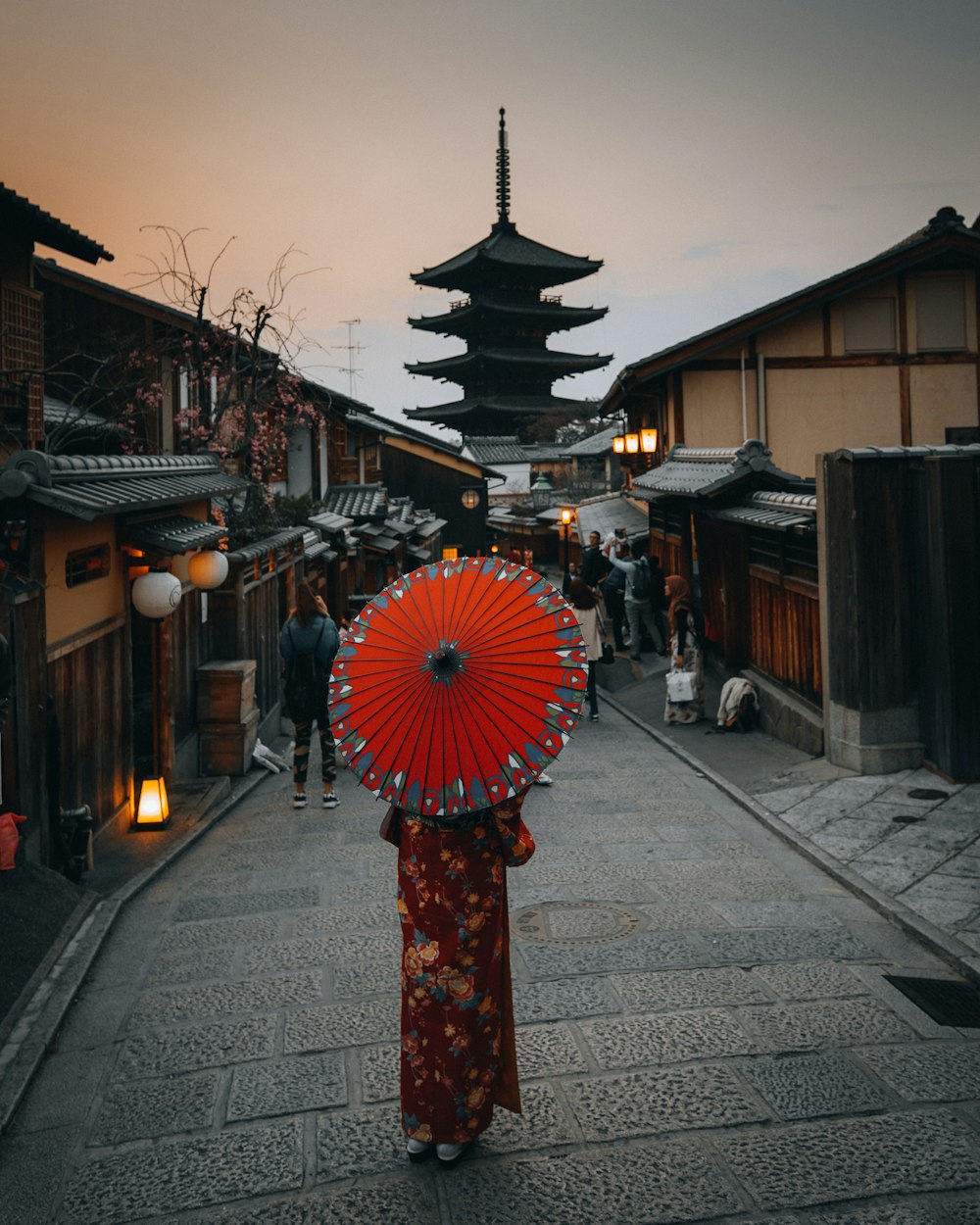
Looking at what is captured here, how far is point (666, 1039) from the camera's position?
4934 millimetres

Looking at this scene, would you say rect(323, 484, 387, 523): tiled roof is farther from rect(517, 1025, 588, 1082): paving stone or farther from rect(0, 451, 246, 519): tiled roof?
rect(517, 1025, 588, 1082): paving stone

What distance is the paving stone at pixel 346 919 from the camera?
21.5 ft

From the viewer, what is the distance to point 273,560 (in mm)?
15625

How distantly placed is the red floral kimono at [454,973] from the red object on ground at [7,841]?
3064 millimetres

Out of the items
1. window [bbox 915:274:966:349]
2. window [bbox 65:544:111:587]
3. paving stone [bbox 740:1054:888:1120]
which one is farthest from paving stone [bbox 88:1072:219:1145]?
window [bbox 915:274:966:349]

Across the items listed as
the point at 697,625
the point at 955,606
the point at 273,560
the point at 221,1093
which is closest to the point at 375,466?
the point at 273,560

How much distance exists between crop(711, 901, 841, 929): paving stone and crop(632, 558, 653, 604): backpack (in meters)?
11.7

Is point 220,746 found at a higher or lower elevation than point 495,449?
lower

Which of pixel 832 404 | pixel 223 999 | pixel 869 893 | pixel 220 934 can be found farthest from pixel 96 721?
pixel 832 404

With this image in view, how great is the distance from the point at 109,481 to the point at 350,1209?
21.1ft

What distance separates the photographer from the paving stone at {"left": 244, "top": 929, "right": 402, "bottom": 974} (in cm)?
602

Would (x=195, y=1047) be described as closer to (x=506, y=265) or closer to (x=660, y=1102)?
(x=660, y=1102)

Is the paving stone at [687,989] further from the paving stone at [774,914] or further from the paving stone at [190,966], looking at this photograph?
the paving stone at [190,966]

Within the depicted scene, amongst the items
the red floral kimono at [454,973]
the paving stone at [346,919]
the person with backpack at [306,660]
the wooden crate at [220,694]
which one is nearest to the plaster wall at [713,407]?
the wooden crate at [220,694]
